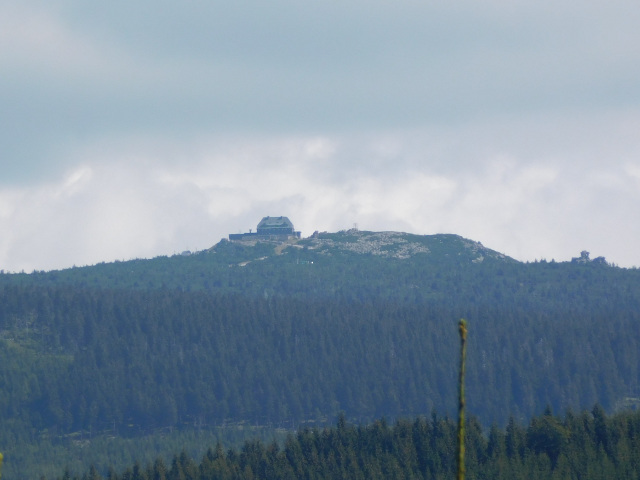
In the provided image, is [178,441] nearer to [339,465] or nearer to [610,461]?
[339,465]

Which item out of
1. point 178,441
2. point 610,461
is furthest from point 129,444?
point 610,461

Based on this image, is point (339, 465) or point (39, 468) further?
point (39, 468)

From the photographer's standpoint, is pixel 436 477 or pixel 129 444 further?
pixel 129 444

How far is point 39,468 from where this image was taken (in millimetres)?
179000

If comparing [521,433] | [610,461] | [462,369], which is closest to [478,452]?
[521,433]

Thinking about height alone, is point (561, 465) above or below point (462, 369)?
below

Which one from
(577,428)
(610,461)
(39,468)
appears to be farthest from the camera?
(39,468)

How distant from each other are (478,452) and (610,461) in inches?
599

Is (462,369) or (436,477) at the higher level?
(462,369)

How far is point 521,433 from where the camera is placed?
426ft

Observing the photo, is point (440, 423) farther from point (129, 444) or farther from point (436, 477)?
point (129, 444)

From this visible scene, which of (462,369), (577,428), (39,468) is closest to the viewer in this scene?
(462,369)

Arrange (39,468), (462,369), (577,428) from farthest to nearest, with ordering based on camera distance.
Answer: (39,468)
(577,428)
(462,369)

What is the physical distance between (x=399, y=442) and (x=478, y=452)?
29.8 feet
